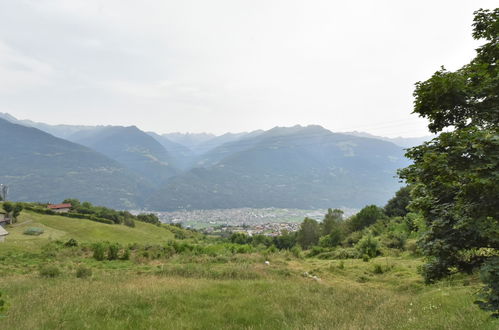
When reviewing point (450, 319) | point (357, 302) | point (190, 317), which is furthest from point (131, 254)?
point (450, 319)

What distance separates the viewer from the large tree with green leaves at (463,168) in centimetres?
414

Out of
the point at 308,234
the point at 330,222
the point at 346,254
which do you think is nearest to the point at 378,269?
the point at 346,254

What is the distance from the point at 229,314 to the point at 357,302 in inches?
167

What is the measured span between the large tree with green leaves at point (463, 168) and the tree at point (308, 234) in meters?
45.0

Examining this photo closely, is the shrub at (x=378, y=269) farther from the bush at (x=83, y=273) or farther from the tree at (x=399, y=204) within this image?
the tree at (x=399, y=204)

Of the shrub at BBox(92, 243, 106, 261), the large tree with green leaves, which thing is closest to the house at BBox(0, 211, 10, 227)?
the shrub at BBox(92, 243, 106, 261)

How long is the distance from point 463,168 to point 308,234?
47.9 meters

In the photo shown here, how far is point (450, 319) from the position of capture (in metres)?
5.94

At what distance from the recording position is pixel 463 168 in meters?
4.35

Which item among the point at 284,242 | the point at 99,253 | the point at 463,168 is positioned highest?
the point at 463,168

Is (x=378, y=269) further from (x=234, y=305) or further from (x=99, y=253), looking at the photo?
(x=99, y=253)

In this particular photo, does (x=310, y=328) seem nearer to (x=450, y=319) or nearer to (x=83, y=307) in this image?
(x=450, y=319)

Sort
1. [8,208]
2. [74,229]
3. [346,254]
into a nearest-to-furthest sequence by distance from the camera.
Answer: [346,254]
[8,208]
[74,229]

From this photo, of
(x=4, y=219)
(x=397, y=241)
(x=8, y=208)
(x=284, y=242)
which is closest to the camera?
(x=397, y=241)
